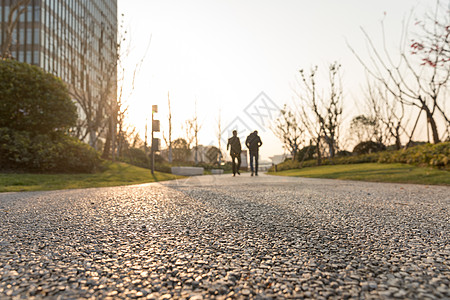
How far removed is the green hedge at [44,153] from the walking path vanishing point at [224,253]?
6.51 metres

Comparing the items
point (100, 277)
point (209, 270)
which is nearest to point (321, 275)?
point (209, 270)

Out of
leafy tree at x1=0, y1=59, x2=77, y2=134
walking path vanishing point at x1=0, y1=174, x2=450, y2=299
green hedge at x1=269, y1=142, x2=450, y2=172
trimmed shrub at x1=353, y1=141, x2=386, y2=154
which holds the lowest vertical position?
walking path vanishing point at x1=0, y1=174, x2=450, y2=299

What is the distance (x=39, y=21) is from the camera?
3303cm

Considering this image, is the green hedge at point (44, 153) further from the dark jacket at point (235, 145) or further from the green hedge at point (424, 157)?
the green hedge at point (424, 157)

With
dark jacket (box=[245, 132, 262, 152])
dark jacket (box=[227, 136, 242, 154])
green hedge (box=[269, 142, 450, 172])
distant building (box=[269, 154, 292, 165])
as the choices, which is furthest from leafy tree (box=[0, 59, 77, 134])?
distant building (box=[269, 154, 292, 165])

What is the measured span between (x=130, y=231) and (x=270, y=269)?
1.42 meters

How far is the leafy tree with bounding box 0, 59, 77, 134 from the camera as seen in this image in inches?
384

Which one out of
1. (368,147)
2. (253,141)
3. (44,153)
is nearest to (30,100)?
(44,153)

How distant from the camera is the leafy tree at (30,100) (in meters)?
9.75

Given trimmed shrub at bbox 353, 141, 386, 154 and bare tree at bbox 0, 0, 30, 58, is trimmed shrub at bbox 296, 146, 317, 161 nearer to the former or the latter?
trimmed shrub at bbox 353, 141, 386, 154

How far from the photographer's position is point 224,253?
2.01 metres

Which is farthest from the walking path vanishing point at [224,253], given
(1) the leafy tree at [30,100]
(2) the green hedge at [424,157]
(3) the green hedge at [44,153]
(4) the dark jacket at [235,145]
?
(4) the dark jacket at [235,145]

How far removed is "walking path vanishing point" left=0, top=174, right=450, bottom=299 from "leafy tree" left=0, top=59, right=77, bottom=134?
25.1 feet

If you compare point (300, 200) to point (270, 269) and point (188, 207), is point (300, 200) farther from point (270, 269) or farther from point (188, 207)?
point (270, 269)
